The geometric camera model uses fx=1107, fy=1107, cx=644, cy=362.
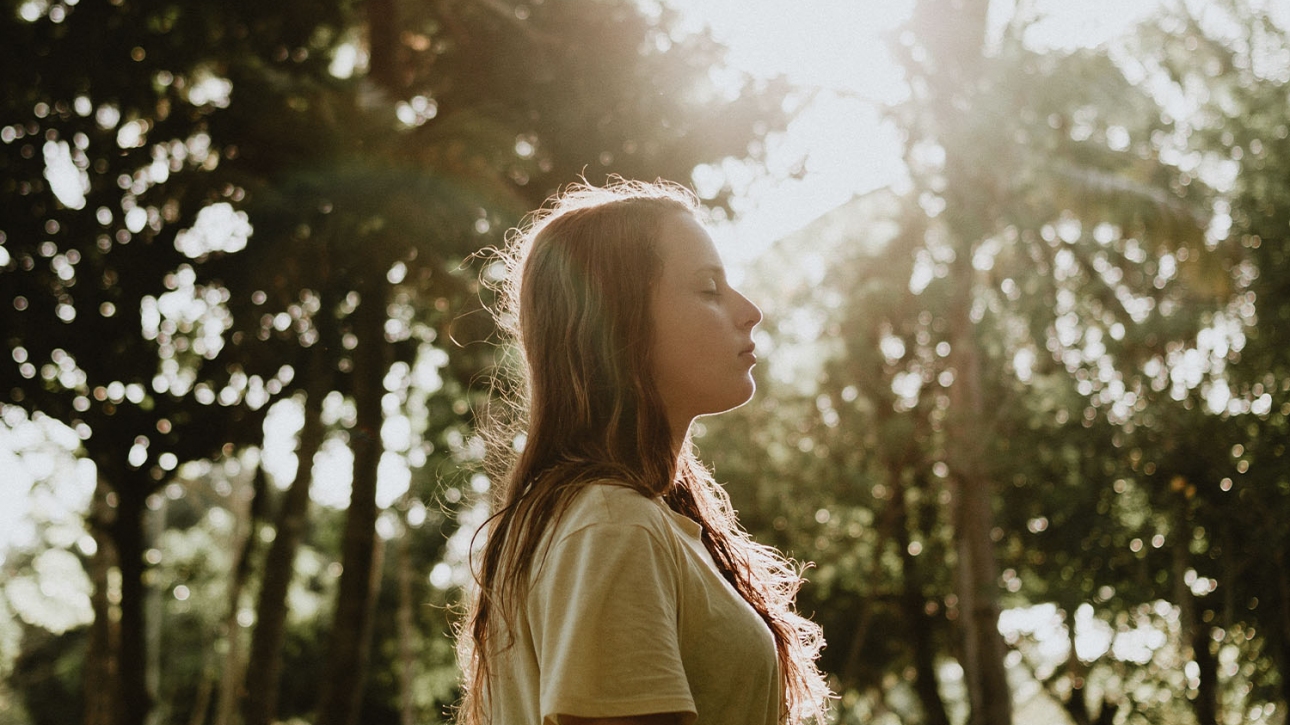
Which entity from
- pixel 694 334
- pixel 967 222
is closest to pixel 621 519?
pixel 694 334

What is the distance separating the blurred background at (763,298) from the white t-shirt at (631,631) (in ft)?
17.6

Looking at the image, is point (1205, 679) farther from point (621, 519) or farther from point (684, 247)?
point (621, 519)

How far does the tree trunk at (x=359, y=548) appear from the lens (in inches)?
403

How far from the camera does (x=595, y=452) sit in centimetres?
165

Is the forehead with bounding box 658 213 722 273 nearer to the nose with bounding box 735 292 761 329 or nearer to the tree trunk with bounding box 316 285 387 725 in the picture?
the nose with bounding box 735 292 761 329

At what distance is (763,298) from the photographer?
18188 millimetres

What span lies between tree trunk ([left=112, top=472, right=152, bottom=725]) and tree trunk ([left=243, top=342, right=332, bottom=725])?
1.75 meters

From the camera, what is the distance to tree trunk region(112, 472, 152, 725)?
40.1 feet

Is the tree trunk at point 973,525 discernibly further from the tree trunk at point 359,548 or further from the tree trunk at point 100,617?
the tree trunk at point 100,617

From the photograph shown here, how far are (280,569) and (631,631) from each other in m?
10.8

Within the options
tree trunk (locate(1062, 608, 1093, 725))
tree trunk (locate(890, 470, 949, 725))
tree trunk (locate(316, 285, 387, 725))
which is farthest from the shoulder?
tree trunk (locate(890, 470, 949, 725))

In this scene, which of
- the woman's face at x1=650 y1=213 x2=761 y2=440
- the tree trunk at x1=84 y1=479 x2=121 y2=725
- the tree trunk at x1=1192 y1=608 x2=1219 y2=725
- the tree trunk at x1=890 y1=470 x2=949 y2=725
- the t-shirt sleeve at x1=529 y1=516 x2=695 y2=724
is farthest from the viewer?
the tree trunk at x1=890 y1=470 x2=949 y2=725

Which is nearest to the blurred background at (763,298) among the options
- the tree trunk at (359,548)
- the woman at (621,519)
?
the tree trunk at (359,548)

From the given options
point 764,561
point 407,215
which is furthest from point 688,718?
point 407,215
